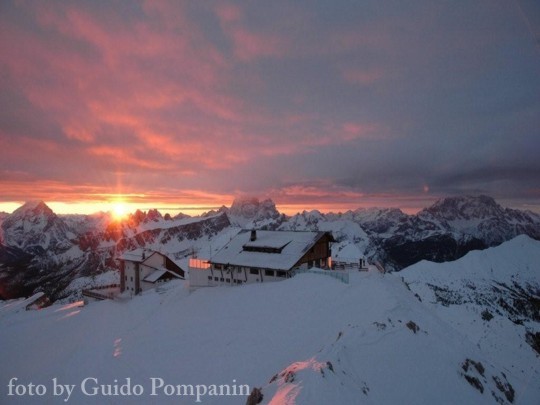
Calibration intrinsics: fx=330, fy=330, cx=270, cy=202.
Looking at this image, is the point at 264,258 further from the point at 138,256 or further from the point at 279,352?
the point at 138,256

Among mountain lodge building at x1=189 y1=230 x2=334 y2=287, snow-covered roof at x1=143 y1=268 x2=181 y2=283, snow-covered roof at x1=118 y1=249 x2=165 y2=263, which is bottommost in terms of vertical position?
snow-covered roof at x1=143 y1=268 x2=181 y2=283

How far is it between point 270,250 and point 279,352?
80.4 feet

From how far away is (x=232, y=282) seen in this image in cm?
4631

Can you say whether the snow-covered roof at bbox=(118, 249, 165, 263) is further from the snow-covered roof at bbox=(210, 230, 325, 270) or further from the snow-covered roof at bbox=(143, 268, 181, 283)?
the snow-covered roof at bbox=(210, 230, 325, 270)

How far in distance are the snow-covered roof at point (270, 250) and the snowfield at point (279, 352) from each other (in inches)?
174

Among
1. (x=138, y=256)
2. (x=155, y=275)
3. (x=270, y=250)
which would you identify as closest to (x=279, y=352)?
(x=270, y=250)

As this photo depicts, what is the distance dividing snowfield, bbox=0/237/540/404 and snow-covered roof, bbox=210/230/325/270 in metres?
4.43

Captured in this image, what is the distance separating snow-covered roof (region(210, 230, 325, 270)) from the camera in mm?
43281

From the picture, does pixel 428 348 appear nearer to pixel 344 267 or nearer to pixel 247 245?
pixel 344 267

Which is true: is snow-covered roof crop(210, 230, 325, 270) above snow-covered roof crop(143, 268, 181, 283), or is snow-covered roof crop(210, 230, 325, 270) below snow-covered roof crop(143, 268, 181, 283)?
above

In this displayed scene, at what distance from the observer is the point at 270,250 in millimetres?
46281

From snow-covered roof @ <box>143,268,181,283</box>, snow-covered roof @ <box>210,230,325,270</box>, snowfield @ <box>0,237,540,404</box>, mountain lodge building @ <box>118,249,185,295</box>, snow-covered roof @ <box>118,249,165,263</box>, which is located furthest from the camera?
snow-covered roof @ <box>118,249,165,263</box>

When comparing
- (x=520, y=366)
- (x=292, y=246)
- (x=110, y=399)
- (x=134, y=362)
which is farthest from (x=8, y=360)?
(x=520, y=366)

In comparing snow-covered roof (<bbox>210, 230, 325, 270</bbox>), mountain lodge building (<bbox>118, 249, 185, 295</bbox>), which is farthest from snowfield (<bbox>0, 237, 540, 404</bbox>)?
mountain lodge building (<bbox>118, 249, 185, 295</bbox>)
